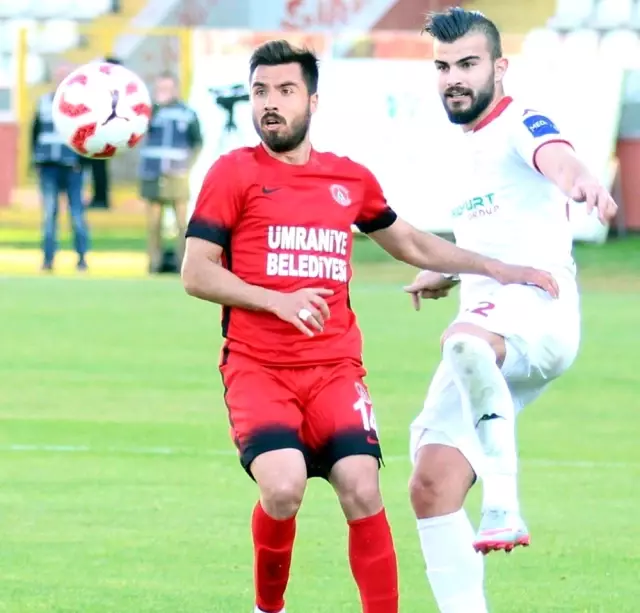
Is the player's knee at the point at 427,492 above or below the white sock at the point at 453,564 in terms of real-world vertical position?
above

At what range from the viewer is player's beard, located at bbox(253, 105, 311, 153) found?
586 cm

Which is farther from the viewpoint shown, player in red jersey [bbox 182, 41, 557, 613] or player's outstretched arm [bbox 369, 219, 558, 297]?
player's outstretched arm [bbox 369, 219, 558, 297]

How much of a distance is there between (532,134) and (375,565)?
1.51 metres

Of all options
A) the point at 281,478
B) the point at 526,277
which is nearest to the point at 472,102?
the point at 526,277

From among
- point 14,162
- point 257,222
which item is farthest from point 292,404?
point 14,162

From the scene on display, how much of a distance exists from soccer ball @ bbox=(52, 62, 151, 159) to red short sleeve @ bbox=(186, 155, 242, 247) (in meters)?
1.22

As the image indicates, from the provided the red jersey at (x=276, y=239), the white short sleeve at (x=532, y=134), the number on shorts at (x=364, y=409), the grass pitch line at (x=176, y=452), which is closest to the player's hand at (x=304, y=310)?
the red jersey at (x=276, y=239)

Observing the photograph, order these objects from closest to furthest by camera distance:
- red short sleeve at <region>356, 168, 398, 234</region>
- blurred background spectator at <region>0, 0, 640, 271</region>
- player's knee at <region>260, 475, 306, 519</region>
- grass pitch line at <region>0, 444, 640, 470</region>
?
player's knee at <region>260, 475, 306, 519</region> → red short sleeve at <region>356, 168, 398, 234</region> → grass pitch line at <region>0, 444, 640, 470</region> → blurred background spectator at <region>0, 0, 640, 271</region>

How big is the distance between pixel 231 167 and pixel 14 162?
22.3 metres

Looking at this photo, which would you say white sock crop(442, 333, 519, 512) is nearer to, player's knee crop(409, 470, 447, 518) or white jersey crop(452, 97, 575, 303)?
player's knee crop(409, 470, 447, 518)

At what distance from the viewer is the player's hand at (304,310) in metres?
5.63

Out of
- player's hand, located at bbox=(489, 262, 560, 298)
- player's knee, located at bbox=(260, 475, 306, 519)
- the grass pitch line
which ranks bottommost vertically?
the grass pitch line

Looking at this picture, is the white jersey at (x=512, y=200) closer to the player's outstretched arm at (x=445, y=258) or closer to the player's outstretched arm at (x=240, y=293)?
the player's outstretched arm at (x=445, y=258)

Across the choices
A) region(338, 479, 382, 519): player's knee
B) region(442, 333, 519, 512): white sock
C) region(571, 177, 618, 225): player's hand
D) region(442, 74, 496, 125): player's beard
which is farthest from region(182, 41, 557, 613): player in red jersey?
region(571, 177, 618, 225): player's hand
